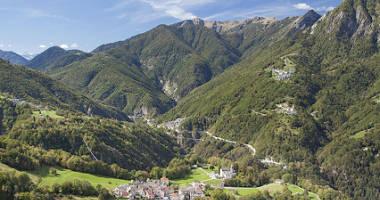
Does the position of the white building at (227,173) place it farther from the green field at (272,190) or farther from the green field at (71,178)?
the green field at (71,178)

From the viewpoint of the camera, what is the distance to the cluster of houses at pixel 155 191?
400 feet

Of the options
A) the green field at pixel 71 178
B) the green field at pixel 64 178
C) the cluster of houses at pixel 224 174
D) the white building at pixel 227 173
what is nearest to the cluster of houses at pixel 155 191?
the green field at pixel 64 178

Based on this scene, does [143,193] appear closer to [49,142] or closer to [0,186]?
[0,186]

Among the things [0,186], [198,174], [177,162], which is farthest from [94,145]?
[0,186]

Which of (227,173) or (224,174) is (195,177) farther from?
(227,173)

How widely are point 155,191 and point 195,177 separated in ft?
121

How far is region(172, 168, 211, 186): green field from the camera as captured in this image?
150925 millimetres

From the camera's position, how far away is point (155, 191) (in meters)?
126

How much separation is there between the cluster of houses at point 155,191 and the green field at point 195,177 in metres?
15.7

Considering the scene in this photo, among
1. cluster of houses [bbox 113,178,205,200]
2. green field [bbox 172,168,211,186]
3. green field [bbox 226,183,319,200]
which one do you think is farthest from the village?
green field [bbox 226,183,319,200]

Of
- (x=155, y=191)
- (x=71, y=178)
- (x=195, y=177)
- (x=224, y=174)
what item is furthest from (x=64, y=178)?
(x=224, y=174)

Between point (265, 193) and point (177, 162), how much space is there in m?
50.0

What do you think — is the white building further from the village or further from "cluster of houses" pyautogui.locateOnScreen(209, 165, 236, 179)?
the village

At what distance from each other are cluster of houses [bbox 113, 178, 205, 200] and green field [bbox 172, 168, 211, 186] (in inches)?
618
